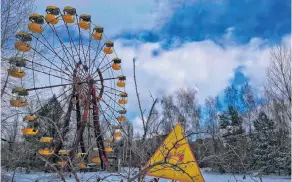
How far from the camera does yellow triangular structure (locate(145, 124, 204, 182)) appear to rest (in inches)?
63.4

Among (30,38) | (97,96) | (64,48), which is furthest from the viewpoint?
(97,96)

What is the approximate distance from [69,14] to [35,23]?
107cm

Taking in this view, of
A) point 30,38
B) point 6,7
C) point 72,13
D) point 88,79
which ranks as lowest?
point 88,79

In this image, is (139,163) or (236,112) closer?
(139,163)

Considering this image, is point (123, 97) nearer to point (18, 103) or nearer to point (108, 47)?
point (108, 47)

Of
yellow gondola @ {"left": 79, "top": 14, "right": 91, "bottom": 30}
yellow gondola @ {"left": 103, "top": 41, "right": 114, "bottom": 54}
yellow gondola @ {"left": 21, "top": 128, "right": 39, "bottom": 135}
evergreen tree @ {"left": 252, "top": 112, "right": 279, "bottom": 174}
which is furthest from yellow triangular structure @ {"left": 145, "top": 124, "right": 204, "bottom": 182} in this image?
yellow gondola @ {"left": 103, "top": 41, "right": 114, "bottom": 54}

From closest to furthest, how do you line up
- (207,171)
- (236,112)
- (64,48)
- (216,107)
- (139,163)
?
(139,163) < (64,48) < (207,171) < (236,112) < (216,107)

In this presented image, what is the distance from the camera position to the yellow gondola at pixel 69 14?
899cm

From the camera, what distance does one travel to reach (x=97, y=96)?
10.6 meters

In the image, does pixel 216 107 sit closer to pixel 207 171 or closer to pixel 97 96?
pixel 207 171

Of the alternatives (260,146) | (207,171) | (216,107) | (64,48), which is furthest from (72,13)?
(216,107)

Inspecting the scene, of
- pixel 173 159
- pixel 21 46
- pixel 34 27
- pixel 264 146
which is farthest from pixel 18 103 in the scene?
pixel 264 146

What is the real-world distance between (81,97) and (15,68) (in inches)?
86.2

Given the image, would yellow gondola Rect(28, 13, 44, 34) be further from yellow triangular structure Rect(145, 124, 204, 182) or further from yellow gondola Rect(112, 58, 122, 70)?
yellow triangular structure Rect(145, 124, 204, 182)
